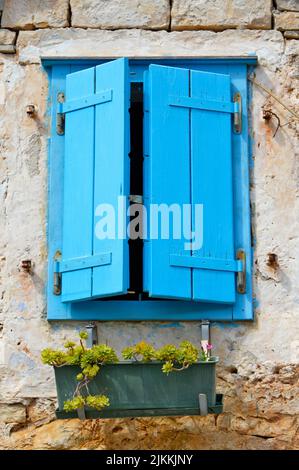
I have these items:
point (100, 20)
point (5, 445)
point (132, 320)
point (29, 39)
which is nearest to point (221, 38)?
point (100, 20)

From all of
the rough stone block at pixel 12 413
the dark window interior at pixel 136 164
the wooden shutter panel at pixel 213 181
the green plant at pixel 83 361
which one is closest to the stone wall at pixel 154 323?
the rough stone block at pixel 12 413

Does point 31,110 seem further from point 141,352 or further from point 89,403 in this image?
point 89,403

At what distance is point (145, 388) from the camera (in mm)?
5156

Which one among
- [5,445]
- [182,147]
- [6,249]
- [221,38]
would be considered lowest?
[5,445]

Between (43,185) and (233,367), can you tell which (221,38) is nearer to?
(43,185)

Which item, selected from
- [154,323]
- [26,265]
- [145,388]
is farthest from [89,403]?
[26,265]

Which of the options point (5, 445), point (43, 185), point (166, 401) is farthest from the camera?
point (43, 185)

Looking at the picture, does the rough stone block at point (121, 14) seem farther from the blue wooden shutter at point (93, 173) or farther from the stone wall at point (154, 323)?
the blue wooden shutter at point (93, 173)

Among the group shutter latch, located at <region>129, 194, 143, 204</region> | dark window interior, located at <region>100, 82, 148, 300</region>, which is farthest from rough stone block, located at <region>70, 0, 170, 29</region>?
shutter latch, located at <region>129, 194, 143, 204</region>

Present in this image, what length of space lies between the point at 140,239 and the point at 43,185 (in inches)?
22.9

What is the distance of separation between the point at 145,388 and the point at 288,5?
90.6 inches

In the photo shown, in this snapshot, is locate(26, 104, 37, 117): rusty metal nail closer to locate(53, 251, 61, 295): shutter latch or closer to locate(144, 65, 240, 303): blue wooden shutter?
locate(144, 65, 240, 303): blue wooden shutter

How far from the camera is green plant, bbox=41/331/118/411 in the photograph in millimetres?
5066

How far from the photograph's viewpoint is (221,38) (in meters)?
6.04
